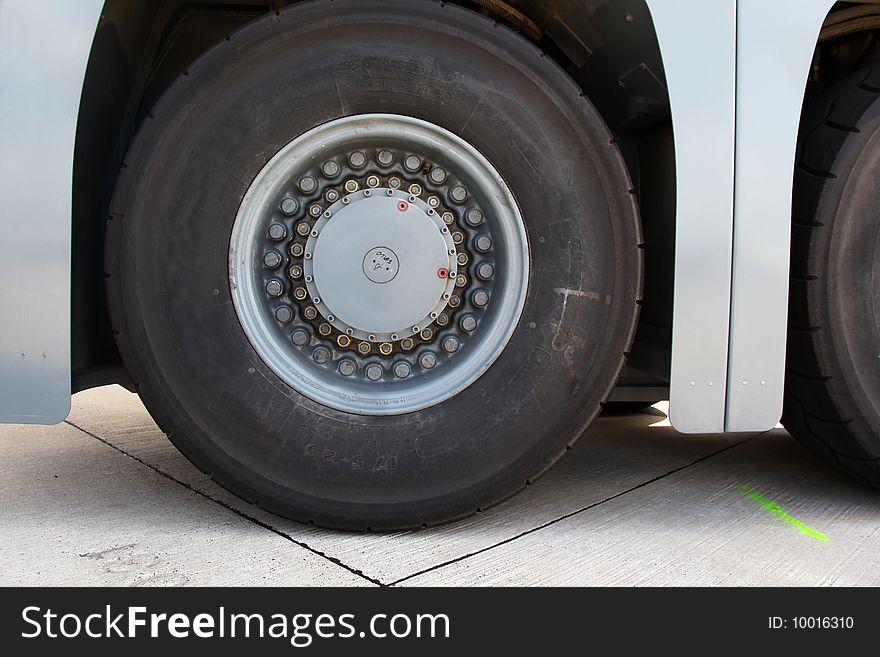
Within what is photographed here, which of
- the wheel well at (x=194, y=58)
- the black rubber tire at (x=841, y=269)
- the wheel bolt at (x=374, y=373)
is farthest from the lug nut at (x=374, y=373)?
the black rubber tire at (x=841, y=269)

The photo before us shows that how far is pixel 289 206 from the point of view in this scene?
175 cm

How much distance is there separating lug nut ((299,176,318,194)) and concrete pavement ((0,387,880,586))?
0.91 metres

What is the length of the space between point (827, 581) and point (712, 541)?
0.28m

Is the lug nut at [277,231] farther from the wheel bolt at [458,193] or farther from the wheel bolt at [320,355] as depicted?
the wheel bolt at [458,193]

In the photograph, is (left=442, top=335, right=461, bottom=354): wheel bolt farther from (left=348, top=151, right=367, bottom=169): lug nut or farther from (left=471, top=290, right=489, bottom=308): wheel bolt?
(left=348, top=151, right=367, bottom=169): lug nut

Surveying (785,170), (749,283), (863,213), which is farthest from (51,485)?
(863,213)

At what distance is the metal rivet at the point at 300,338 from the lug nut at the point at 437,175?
0.54m

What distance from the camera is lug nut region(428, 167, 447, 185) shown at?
1757mm

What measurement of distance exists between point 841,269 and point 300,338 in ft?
4.86

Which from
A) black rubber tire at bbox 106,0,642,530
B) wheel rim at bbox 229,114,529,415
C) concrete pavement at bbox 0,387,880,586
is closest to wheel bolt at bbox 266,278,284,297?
wheel rim at bbox 229,114,529,415

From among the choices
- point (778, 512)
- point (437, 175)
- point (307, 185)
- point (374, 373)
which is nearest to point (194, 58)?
point (307, 185)

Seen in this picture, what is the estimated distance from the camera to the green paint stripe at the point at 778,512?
179 cm

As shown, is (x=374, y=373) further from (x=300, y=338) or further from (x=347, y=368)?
(x=300, y=338)

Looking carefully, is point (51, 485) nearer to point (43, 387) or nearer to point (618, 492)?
point (43, 387)
